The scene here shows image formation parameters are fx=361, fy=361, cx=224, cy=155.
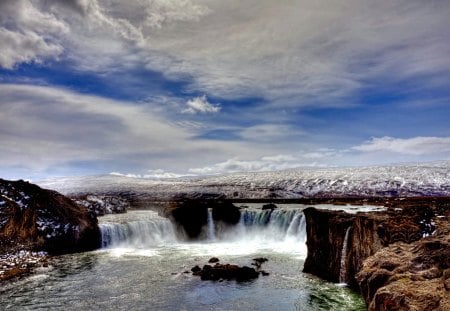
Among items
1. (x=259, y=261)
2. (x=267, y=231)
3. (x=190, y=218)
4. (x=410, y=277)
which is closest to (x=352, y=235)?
(x=259, y=261)

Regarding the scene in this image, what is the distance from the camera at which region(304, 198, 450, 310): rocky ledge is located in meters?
8.33

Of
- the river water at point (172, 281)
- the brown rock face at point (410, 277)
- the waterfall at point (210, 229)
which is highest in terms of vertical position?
the brown rock face at point (410, 277)

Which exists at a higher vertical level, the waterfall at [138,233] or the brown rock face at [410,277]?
the brown rock face at [410,277]

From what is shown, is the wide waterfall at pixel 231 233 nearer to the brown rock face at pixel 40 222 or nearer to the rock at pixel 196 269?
the brown rock face at pixel 40 222

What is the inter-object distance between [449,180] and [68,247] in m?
173

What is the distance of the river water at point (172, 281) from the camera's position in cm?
2561

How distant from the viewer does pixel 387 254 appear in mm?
12117

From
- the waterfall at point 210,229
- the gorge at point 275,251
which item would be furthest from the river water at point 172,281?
the waterfall at point 210,229

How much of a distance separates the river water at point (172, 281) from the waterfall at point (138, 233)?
151 mm

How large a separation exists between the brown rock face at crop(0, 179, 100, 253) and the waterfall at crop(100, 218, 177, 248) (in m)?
2.30

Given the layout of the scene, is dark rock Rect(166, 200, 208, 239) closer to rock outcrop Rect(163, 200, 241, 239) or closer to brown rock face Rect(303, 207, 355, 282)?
rock outcrop Rect(163, 200, 241, 239)

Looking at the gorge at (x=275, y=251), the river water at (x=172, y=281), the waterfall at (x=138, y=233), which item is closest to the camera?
the gorge at (x=275, y=251)

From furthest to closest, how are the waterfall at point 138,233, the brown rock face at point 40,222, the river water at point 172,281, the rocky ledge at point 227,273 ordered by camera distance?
the waterfall at point 138,233, the brown rock face at point 40,222, the rocky ledge at point 227,273, the river water at point 172,281

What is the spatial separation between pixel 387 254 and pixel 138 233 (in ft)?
157
